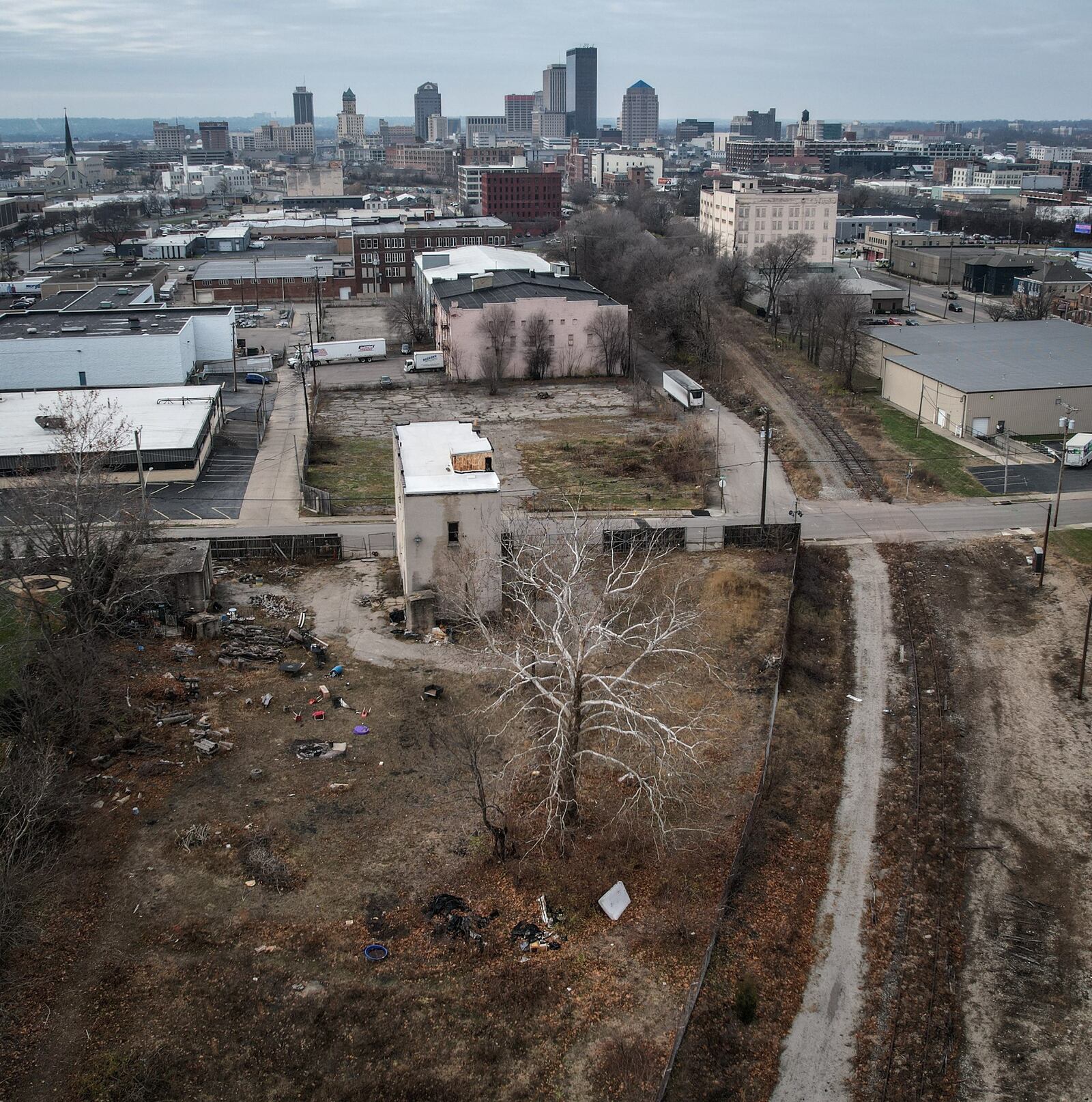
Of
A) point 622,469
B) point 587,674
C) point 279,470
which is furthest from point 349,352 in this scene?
point 587,674

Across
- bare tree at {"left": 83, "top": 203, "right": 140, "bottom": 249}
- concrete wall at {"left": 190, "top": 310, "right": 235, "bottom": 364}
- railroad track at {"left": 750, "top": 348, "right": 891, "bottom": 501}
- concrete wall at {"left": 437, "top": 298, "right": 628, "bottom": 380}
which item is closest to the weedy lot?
railroad track at {"left": 750, "top": 348, "right": 891, "bottom": 501}

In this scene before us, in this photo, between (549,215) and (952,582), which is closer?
(952,582)

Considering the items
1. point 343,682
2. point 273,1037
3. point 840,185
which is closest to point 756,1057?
point 273,1037

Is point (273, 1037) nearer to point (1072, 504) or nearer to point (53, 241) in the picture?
point (1072, 504)

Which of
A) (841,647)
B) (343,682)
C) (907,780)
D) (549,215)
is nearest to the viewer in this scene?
(907,780)

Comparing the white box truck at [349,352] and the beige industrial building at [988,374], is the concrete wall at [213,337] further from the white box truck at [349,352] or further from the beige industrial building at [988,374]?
the beige industrial building at [988,374]

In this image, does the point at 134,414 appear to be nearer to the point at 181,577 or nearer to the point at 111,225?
the point at 181,577

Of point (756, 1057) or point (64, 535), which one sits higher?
point (64, 535)
